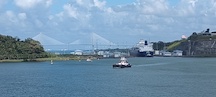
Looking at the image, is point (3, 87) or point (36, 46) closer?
point (3, 87)

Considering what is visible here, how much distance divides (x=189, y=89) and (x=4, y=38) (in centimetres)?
10637

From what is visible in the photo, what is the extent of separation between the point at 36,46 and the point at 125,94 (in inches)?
4177

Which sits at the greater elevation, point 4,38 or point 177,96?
point 4,38

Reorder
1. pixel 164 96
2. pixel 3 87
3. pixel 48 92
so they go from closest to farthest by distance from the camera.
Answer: pixel 164 96 < pixel 48 92 < pixel 3 87

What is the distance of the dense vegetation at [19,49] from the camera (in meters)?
143

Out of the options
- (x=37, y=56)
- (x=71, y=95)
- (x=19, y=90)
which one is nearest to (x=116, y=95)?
(x=71, y=95)

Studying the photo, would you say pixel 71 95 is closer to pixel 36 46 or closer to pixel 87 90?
pixel 87 90

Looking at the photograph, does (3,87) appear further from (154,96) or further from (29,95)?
(154,96)

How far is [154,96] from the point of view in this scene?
45.8m

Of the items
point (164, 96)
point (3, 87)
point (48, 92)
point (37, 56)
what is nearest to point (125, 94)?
point (164, 96)

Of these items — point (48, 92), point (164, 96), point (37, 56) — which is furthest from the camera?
point (37, 56)

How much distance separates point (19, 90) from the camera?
52062 millimetres

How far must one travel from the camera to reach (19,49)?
148 meters

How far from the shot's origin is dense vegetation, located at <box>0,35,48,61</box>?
142875 millimetres
